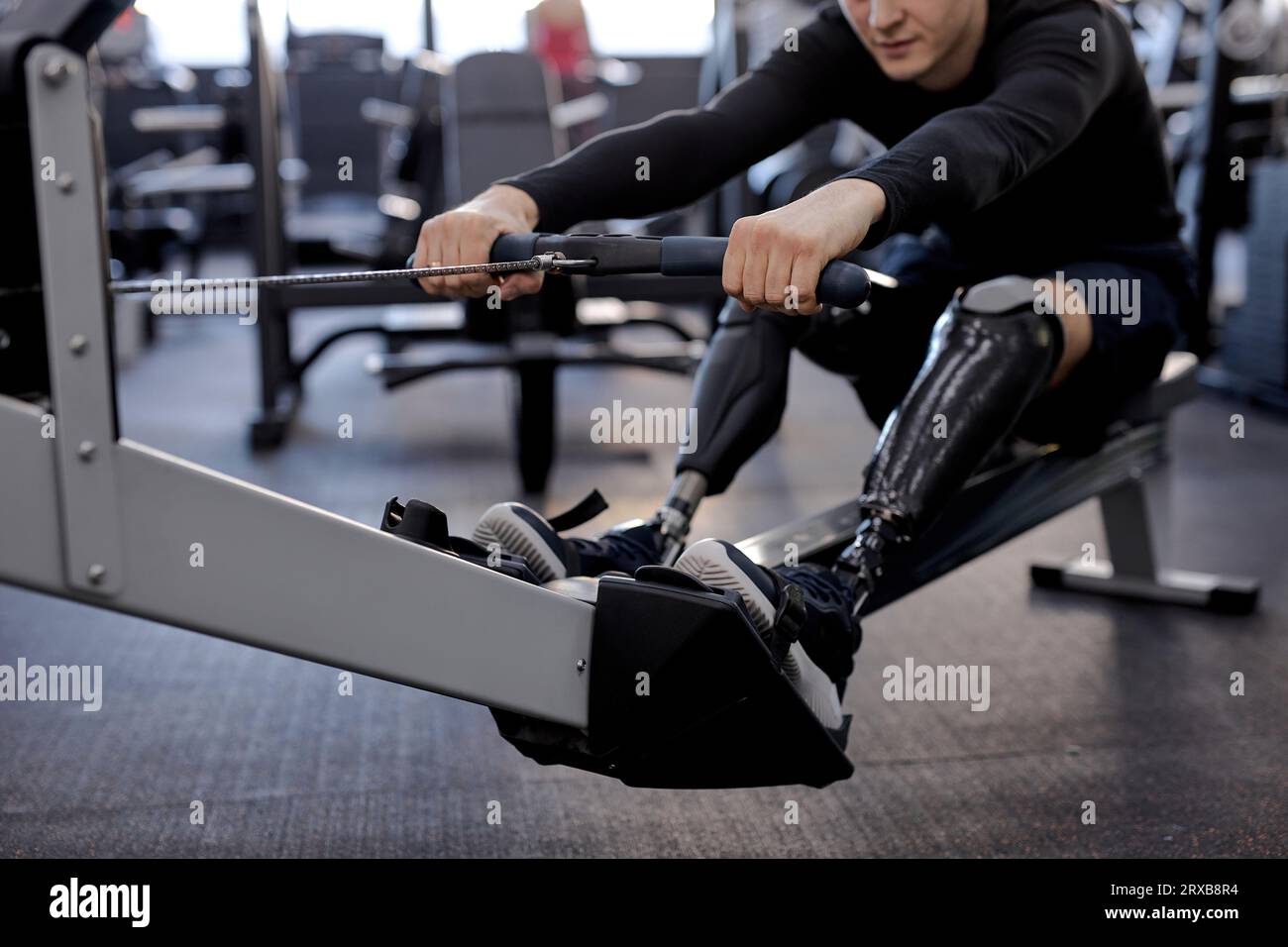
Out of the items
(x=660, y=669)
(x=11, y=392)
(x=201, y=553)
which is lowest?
(x=660, y=669)

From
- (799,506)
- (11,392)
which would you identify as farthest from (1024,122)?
(799,506)

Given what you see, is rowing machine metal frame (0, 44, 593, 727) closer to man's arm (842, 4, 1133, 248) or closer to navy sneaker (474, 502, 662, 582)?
navy sneaker (474, 502, 662, 582)

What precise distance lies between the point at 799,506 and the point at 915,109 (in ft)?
3.96

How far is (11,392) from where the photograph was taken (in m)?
0.82

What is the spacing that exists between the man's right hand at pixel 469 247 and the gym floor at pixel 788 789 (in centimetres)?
36

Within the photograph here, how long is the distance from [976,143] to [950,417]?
25 cm

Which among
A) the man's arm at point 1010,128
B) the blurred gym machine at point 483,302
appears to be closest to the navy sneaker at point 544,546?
the man's arm at point 1010,128

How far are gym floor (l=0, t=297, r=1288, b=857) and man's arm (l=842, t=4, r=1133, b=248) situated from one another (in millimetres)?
513

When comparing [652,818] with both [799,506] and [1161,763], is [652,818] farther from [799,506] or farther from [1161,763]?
[799,506]

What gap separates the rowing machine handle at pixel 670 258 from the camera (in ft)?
3.08

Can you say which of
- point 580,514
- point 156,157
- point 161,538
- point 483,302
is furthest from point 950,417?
point 156,157

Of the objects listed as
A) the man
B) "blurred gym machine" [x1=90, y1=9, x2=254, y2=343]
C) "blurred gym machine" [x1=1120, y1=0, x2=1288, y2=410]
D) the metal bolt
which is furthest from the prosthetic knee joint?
"blurred gym machine" [x1=90, y1=9, x2=254, y2=343]

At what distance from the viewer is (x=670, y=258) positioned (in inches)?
39.3

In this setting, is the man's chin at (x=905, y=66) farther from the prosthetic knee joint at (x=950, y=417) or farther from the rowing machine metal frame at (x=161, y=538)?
the rowing machine metal frame at (x=161, y=538)
